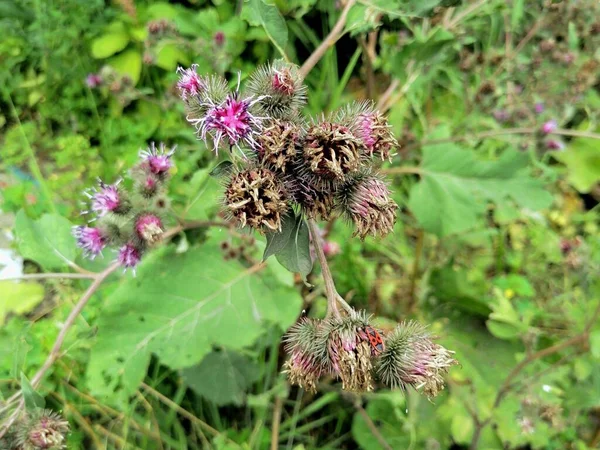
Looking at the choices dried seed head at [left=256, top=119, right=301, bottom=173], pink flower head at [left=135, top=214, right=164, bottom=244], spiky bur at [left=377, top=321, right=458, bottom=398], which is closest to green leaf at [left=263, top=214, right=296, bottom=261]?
dried seed head at [left=256, top=119, right=301, bottom=173]

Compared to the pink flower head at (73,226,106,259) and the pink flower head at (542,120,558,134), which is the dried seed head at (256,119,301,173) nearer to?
the pink flower head at (73,226,106,259)

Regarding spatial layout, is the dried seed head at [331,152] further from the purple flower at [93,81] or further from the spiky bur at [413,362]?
the purple flower at [93,81]

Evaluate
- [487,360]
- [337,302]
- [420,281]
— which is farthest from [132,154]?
[487,360]

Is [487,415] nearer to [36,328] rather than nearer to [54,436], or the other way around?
[54,436]

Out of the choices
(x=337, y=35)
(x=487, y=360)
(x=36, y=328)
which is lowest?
(x=487, y=360)

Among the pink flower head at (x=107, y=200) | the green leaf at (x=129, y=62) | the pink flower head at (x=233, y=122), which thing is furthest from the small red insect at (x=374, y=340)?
the green leaf at (x=129, y=62)

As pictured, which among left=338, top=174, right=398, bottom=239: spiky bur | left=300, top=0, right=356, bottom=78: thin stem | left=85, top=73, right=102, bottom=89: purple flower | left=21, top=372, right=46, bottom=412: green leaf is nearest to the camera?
left=338, top=174, right=398, bottom=239: spiky bur
